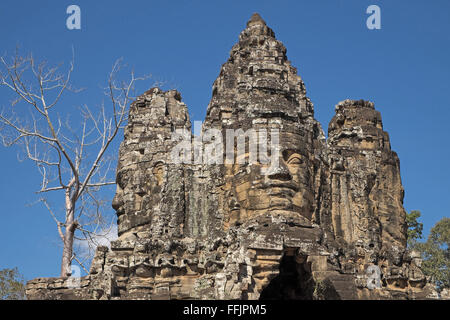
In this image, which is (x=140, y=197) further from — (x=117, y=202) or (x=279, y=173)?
(x=279, y=173)

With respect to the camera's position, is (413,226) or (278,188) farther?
(413,226)

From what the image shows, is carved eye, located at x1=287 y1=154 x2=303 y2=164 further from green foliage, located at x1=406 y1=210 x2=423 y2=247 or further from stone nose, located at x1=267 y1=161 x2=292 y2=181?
green foliage, located at x1=406 y1=210 x2=423 y2=247

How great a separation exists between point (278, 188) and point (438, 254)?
21.5 meters

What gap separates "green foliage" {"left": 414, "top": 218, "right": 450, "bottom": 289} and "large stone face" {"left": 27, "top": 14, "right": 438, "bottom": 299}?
1337 cm

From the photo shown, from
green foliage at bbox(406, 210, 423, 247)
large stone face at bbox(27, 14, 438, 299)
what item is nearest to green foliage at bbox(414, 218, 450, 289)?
green foliage at bbox(406, 210, 423, 247)

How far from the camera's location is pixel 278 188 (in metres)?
18.9

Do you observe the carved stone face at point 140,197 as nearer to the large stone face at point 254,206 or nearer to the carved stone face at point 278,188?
the large stone face at point 254,206

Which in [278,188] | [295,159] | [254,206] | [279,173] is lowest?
[254,206]

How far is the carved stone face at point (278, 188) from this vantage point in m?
18.8

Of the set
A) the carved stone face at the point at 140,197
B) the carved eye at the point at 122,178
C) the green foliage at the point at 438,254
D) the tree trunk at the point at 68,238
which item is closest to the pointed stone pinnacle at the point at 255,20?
the carved stone face at the point at 140,197

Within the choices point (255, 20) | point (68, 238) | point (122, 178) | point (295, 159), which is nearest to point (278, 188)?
point (295, 159)

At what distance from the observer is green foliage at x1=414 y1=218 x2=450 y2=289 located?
36.2 metres
